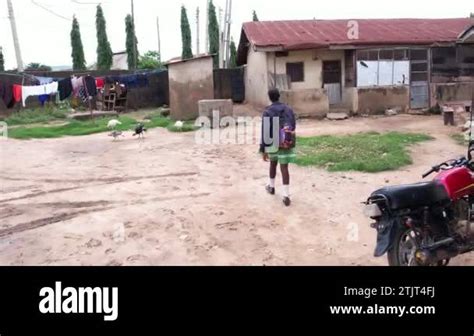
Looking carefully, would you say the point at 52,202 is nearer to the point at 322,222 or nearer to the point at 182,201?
the point at 182,201

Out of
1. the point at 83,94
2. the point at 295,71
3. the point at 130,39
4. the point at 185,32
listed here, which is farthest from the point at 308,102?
the point at 185,32

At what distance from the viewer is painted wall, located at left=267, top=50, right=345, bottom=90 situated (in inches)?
695

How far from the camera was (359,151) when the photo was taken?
9.71m

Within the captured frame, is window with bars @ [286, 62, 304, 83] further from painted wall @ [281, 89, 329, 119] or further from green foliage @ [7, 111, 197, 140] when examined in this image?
green foliage @ [7, 111, 197, 140]

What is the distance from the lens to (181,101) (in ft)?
53.9

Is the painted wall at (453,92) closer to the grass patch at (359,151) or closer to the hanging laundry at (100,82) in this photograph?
the grass patch at (359,151)

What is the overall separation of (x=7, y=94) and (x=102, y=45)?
14.7 meters

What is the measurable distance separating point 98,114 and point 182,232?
13.9 meters

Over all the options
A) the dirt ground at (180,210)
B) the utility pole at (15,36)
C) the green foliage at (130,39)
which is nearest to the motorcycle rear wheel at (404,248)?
the dirt ground at (180,210)

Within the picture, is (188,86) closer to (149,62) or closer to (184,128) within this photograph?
(184,128)

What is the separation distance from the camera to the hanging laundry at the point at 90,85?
20.1 metres

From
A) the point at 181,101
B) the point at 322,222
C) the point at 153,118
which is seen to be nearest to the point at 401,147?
the point at 322,222

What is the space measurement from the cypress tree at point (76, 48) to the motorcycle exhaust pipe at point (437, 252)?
3114 centimetres

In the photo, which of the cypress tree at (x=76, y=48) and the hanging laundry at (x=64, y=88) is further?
the cypress tree at (x=76, y=48)
